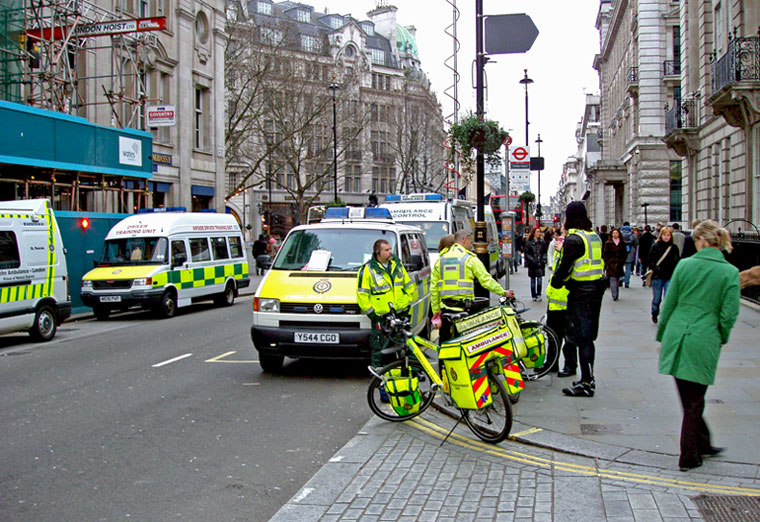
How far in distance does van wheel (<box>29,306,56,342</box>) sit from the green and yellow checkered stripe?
9.80 ft

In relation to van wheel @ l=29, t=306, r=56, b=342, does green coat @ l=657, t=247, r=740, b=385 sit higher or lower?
higher

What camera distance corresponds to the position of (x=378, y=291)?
7.67 meters

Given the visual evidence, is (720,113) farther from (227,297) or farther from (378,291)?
(378,291)

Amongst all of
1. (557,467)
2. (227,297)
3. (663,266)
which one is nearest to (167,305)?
(227,297)

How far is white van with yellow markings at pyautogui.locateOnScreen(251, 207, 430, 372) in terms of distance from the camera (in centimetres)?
912

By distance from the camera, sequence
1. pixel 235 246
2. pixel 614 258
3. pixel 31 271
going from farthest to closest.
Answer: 1. pixel 235 246
2. pixel 614 258
3. pixel 31 271

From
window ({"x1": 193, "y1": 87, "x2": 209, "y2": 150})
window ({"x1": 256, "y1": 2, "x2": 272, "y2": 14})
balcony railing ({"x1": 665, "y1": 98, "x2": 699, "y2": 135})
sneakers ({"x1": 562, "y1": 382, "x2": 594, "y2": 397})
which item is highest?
window ({"x1": 256, "y1": 2, "x2": 272, "y2": 14})

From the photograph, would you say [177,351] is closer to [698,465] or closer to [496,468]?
[496,468]

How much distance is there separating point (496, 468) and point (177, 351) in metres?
7.53

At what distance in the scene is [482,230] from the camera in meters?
12.9

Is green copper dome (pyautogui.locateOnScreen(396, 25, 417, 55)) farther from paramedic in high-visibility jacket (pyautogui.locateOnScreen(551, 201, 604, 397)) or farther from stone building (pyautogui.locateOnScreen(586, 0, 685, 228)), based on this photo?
paramedic in high-visibility jacket (pyautogui.locateOnScreen(551, 201, 604, 397))

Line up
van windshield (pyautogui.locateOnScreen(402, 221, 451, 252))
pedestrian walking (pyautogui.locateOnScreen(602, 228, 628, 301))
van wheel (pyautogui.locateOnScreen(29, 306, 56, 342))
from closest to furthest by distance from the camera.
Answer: van wheel (pyautogui.locateOnScreen(29, 306, 56, 342))
pedestrian walking (pyautogui.locateOnScreen(602, 228, 628, 301))
van windshield (pyautogui.locateOnScreen(402, 221, 451, 252))

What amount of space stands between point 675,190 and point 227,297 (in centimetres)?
3170

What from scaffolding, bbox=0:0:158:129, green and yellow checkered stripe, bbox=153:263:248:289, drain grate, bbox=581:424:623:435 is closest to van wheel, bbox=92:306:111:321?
green and yellow checkered stripe, bbox=153:263:248:289
